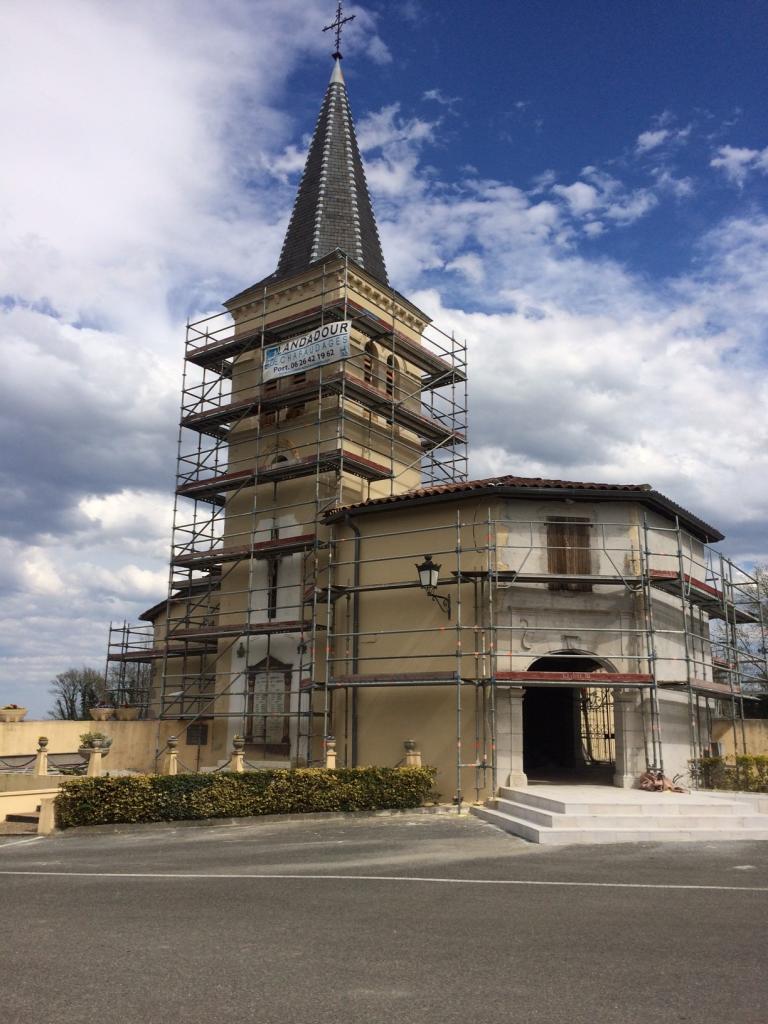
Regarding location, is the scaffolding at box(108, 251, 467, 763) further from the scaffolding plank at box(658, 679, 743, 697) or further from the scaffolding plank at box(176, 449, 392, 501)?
the scaffolding plank at box(658, 679, 743, 697)

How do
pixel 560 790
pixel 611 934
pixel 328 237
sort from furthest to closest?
pixel 328 237, pixel 560 790, pixel 611 934

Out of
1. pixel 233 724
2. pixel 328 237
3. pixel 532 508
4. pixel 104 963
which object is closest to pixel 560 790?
pixel 532 508

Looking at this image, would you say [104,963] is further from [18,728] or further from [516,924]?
[18,728]

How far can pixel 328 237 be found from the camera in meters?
30.3

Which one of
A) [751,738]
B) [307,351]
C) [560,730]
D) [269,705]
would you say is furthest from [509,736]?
[307,351]

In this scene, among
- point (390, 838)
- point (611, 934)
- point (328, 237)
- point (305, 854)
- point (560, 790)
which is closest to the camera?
point (611, 934)

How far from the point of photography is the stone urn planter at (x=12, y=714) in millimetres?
23484

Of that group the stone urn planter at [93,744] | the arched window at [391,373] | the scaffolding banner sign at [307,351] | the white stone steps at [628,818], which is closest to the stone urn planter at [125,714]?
the stone urn planter at [93,744]

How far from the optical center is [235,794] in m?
17.9

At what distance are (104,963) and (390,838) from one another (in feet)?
27.6

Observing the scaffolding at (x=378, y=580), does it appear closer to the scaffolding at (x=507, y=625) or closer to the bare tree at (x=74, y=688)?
the scaffolding at (x=507, y=625)

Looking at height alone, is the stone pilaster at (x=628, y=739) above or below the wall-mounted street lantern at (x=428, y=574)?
below

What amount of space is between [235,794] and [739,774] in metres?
11.0

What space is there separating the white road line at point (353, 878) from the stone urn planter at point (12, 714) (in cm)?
1182
